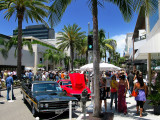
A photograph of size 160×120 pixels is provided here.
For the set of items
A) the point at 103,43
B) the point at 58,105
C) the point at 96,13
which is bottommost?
the point at 58,105

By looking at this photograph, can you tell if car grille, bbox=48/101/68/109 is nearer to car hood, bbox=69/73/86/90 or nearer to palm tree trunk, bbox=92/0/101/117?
palm tree trunk, bbox=92/0/101/117

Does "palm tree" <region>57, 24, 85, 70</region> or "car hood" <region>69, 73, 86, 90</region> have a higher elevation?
"palm tree" <region>57, 24, 85, 70</region>

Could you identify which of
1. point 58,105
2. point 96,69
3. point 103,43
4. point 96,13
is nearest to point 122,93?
point 96,69

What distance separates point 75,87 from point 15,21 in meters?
13.3

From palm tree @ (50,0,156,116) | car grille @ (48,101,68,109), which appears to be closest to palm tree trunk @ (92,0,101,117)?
palm tree @ (50,0,156,116)

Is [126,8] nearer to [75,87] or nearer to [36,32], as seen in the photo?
[75,87]

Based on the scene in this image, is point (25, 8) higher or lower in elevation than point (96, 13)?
higher

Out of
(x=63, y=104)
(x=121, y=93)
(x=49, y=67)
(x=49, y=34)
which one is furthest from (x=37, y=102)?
(x=49, y=34)

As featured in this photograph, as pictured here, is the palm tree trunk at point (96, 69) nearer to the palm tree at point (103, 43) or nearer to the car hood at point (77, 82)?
the car hood at point (77, 82)

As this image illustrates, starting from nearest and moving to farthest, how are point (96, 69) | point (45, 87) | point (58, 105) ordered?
1. point (96, 69)
2. point (58, 105)
3. point (45, 87)

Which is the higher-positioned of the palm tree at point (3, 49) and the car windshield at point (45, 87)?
the palm tree at point (3, 49)

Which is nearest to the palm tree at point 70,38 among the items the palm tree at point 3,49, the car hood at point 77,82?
the palm tree at point 3,49

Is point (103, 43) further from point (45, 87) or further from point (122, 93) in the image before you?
point (122, 93)

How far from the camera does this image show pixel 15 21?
20.7 metres
